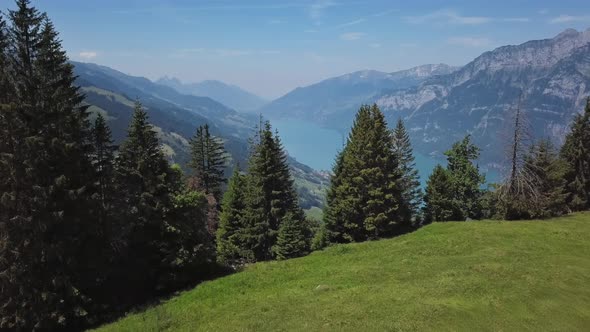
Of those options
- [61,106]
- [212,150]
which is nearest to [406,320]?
[61,106]

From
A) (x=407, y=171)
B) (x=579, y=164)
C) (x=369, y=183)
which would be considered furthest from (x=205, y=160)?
(x=579, y=164)

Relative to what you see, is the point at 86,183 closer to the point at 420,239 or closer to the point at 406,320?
the point at 406,320

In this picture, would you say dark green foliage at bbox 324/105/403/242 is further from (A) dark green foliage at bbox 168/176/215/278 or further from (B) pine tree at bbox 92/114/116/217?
(B) pine tree at bbox 92/114/116/217

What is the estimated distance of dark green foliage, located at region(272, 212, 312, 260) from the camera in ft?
143

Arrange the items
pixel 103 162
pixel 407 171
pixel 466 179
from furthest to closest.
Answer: pixel 407 171
pixel 466 179
pixel 103 162

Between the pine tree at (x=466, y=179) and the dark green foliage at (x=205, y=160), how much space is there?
33026 millimetres

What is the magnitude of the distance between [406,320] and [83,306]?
20800 mm

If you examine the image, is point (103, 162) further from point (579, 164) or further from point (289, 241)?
point (579, 164)

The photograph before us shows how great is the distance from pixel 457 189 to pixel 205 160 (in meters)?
36.2

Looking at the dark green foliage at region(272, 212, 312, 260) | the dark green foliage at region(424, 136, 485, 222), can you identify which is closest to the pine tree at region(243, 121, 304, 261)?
the dark green foliage at region(272, 212, 312, 260)

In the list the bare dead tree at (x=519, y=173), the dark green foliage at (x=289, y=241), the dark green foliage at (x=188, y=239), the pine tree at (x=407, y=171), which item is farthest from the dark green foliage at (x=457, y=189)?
the dark green foliage at (x=188, y=239)

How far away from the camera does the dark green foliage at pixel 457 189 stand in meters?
55.1

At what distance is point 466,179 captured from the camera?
2397 inches

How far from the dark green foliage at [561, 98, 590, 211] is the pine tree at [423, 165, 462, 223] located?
44.1 feet
